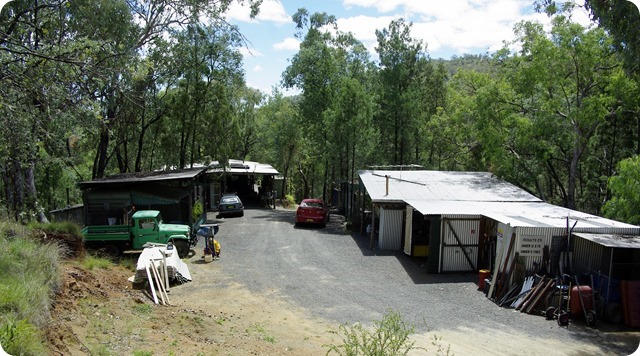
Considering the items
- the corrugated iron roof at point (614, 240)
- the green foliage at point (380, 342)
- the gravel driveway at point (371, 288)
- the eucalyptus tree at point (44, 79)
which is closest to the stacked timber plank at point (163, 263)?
the gravel driveway at point (371, 288)

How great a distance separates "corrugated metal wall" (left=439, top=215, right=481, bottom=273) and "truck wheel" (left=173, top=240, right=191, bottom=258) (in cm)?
893

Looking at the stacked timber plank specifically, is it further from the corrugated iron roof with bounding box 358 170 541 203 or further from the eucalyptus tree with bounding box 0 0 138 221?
the corrugated iron roof with bounding box 358 170 541 203

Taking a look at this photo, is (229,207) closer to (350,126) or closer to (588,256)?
(350,126)

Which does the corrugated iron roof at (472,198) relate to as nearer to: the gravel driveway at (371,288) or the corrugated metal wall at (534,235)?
the corrugated metal wall at (534,235)

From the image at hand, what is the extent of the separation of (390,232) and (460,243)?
13.1 ft

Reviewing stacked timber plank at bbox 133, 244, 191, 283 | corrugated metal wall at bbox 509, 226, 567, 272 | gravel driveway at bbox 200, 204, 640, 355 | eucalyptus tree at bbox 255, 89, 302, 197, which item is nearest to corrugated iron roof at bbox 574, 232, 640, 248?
corrugated metal wall at bbox 509, 226, 567, 272

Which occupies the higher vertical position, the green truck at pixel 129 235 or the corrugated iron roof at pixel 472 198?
the corrugated iron roof at pixel 472 198

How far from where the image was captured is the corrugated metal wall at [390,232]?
18.6 metres

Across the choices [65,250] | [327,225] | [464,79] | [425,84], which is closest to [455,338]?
[65,250]

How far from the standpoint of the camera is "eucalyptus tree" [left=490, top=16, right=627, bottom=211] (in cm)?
1912

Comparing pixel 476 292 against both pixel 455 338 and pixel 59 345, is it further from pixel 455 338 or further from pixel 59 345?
pixel 59 345

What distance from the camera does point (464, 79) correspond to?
30109 millimetres

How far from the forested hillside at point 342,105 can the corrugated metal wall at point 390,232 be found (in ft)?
24.4

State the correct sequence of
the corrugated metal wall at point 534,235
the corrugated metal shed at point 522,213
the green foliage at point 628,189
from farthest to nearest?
the corrugated metal shed at point 522,213 → the green foliage at point 628,189 → the corrugated metal wall at point 534,235
